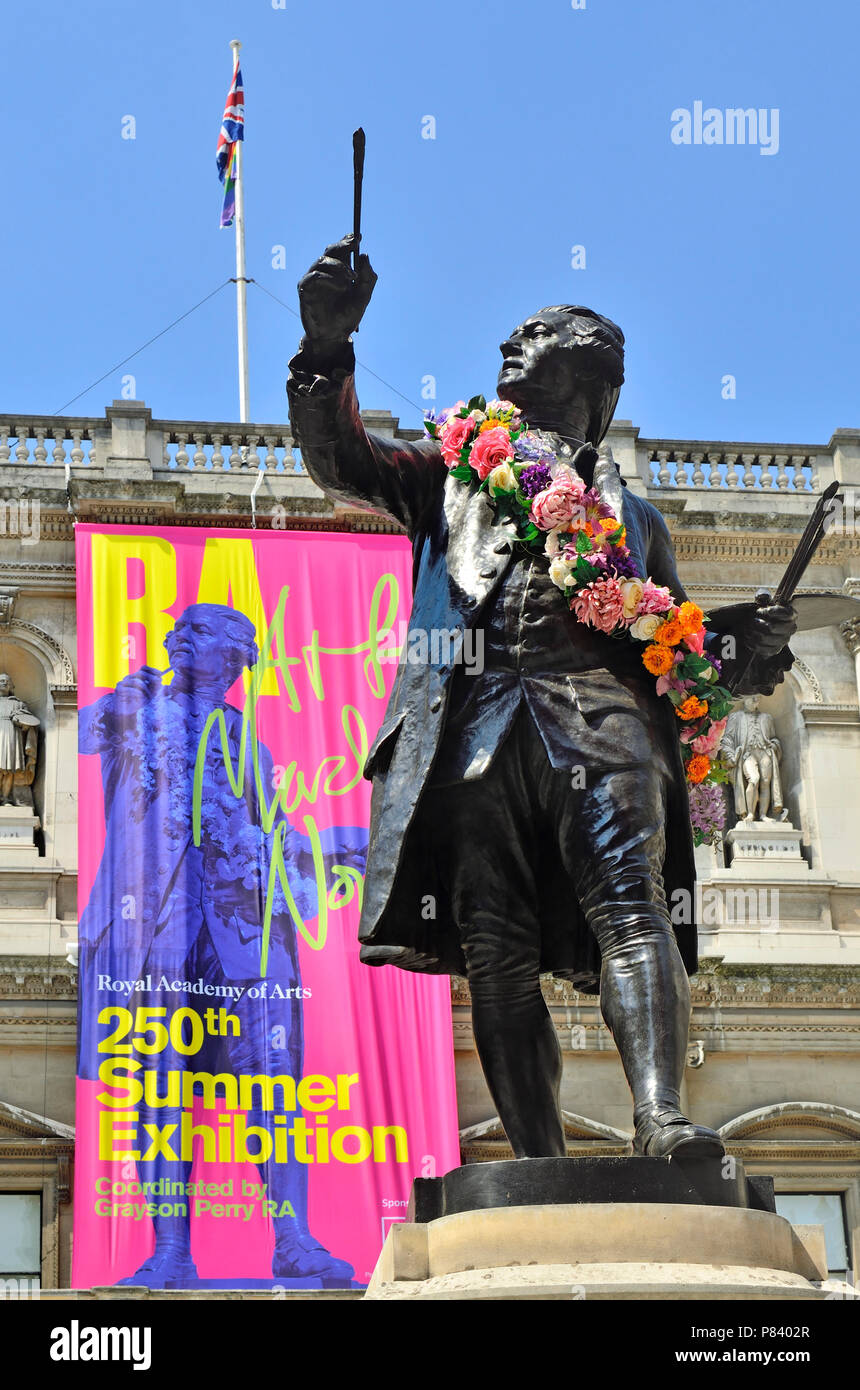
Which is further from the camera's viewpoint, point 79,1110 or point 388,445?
point 79,1110

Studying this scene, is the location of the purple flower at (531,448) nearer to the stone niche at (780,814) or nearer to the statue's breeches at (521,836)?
the statue's breeches at (521,836)

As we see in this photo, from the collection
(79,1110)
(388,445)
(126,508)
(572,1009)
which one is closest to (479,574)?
(388,445)

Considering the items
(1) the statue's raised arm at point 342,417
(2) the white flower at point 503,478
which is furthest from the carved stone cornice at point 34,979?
(2) the white flower at point 503,478

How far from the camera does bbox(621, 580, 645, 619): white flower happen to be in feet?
15.3

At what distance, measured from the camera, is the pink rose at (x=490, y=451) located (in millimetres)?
4977

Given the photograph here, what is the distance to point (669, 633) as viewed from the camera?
15.5 ft

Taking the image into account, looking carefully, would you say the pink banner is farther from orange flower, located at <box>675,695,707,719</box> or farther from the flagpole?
orange flower, located at <box>675,695,707,719</box>

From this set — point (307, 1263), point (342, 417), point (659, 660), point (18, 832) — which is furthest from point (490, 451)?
point (18, 832)

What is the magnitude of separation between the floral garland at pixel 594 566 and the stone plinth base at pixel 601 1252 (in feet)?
4.24

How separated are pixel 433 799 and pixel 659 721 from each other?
1.73 ft

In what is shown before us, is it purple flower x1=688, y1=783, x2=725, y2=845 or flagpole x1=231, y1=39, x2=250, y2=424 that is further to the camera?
flagpole x1=231, y1=39, x2=250, y2=424

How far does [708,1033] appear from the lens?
18531 millimetres

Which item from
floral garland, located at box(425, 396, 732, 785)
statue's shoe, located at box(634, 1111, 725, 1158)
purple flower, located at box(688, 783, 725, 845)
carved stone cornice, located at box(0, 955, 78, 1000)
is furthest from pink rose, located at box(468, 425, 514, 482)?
carved stone cornice, located at box(0, 955, 78, 1000)
